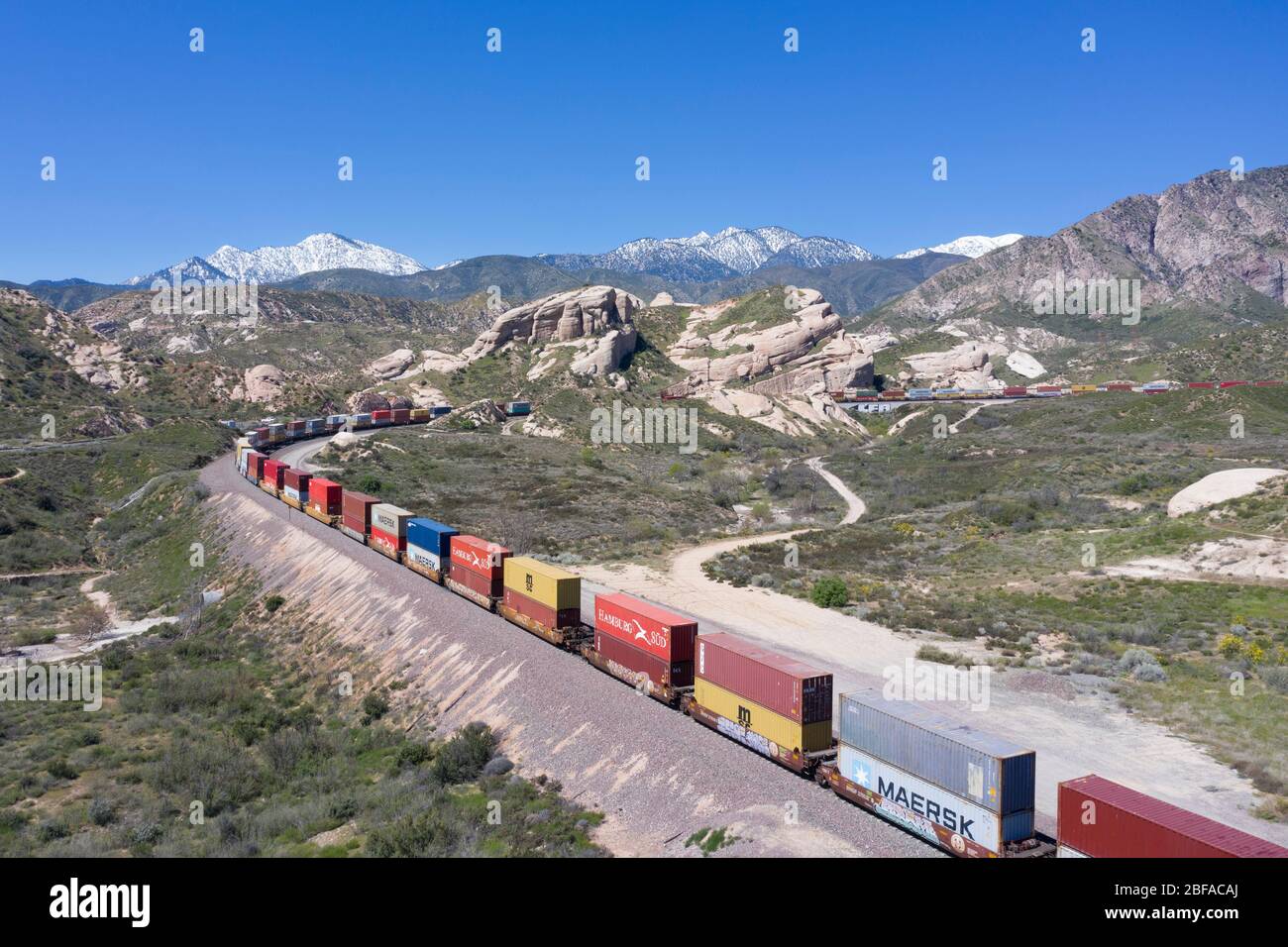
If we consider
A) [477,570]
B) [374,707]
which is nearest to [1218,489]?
[477,570]

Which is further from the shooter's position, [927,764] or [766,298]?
[766,298]

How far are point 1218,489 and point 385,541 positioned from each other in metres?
60.1

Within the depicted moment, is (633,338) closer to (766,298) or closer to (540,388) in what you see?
(540,388)

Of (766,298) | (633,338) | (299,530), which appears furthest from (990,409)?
(299,530)

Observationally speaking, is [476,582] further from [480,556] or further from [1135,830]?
[1135,830]

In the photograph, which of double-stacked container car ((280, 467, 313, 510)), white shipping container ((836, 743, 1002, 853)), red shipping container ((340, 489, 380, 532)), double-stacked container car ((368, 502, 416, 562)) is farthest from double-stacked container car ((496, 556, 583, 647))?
double-stacked container car ((280, 467, 313, 510))

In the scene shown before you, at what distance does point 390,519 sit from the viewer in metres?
53.1

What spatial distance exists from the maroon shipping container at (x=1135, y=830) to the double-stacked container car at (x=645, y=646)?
13796 millimetres

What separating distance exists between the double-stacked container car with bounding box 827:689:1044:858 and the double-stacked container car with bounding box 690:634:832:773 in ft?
3.80

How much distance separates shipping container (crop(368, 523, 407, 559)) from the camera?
171 ft

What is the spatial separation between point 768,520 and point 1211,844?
65.6 m

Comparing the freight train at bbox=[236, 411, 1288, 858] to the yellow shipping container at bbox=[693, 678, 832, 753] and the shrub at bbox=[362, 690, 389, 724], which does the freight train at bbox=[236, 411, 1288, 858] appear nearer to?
the yellow shipping container at bbox=[693, 678, 832, 753]

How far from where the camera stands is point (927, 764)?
20219 mm
